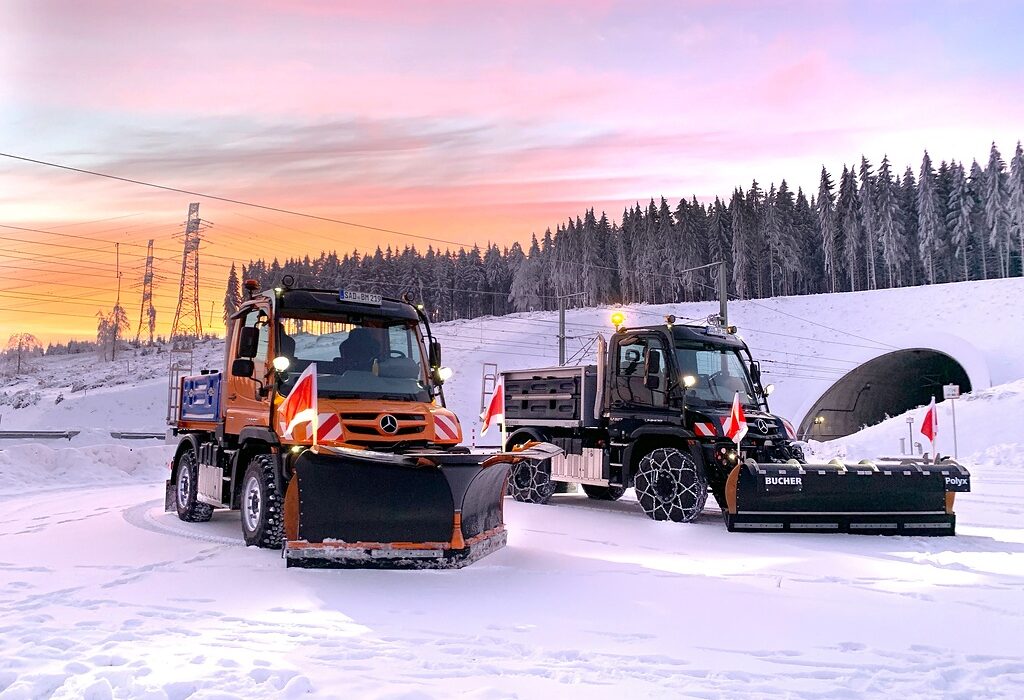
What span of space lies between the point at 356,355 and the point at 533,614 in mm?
4325

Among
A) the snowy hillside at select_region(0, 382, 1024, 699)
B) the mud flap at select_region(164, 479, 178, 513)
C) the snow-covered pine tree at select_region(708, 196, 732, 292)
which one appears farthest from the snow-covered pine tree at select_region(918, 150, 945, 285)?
the mud flap at select_region(164, 479, 178, 513)

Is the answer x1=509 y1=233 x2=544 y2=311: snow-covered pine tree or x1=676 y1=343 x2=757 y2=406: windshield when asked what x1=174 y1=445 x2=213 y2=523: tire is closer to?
x1=676 y1=343 x2=757 y2=406: windshield

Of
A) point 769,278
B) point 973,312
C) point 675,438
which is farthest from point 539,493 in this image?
point 769,278

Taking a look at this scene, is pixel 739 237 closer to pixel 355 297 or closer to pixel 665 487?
pixel 665 487

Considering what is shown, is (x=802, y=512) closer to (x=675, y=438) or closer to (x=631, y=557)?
(x=675, y=438)

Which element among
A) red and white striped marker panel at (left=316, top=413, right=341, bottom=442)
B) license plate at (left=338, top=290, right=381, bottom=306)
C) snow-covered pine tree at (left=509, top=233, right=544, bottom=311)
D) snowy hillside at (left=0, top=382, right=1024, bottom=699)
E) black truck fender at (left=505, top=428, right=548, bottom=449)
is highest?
snow-covered pine tree at (left=509, top=233, right=544, bottom=311)

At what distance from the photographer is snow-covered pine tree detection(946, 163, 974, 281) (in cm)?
8406


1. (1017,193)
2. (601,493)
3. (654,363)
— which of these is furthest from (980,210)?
(654,363)

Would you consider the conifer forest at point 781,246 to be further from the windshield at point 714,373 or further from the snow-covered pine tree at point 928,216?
the windshield at point 714,373

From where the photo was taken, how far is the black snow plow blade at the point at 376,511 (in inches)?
319

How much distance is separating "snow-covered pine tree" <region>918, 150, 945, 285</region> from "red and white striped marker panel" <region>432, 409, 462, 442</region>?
282 ft

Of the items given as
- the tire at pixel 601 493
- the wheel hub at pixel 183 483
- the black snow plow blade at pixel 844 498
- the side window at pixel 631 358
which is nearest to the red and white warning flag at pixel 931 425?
the black snow plow blade at pixel 844 498

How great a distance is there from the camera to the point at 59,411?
180ft

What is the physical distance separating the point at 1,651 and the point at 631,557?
20.1ft
